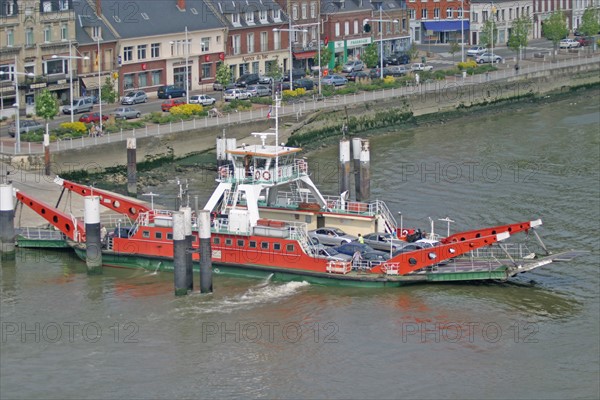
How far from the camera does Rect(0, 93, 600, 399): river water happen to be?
4122cm

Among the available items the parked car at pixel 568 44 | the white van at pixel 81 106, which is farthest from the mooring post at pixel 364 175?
the parked car at pixel 568 44

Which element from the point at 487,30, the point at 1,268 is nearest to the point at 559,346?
the point at 1,268

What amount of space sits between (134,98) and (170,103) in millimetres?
4144

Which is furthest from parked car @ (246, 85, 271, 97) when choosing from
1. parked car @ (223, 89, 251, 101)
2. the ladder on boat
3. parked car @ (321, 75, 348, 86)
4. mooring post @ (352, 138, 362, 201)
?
the ladder on boat

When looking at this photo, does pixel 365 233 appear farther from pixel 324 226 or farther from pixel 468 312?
pixel 468 312

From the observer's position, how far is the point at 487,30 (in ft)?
390

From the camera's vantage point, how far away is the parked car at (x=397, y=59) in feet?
362

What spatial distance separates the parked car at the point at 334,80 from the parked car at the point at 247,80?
4777 mm

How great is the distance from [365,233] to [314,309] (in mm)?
7683

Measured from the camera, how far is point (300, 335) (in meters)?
45.5

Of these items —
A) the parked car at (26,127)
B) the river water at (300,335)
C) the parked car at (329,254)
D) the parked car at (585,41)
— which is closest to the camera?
the river water at (300,335)

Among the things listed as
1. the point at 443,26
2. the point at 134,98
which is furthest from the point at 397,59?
the point at 134,98

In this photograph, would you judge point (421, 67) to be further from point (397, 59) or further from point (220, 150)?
point (220, 150)

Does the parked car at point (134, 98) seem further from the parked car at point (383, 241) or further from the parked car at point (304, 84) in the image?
the parked car at point (383, 241)
